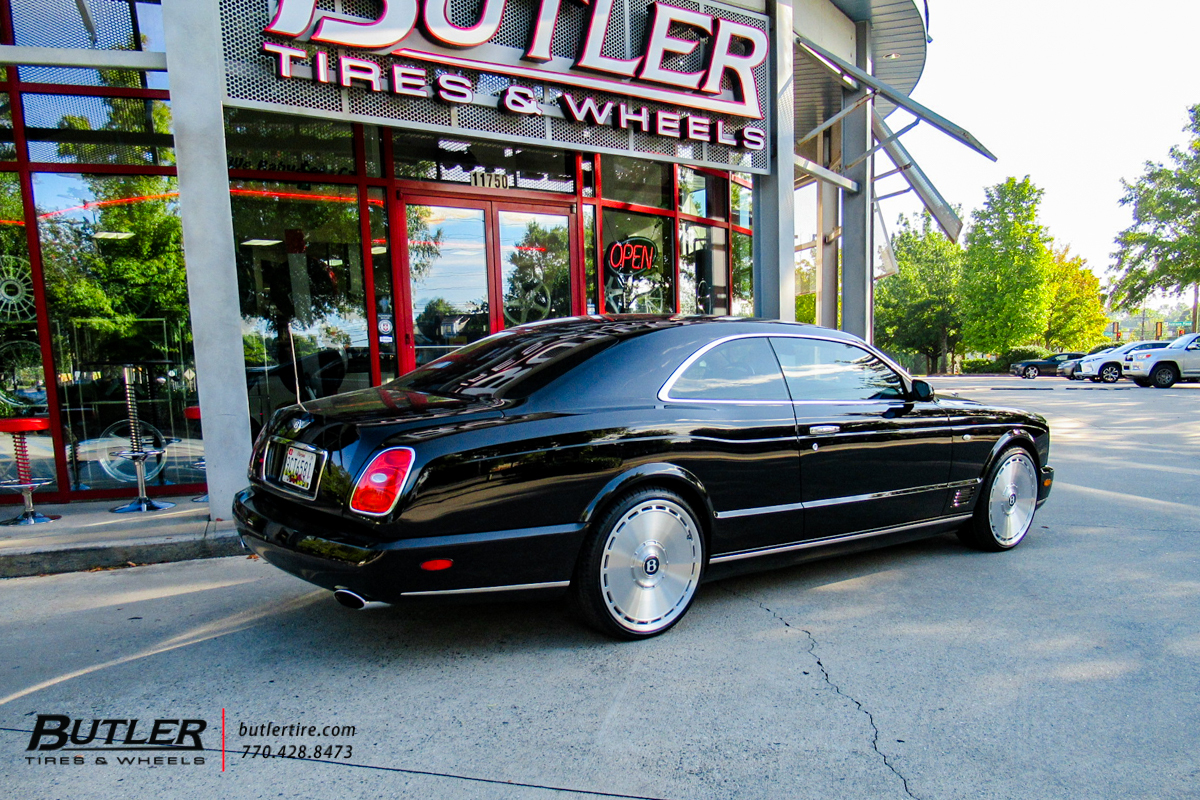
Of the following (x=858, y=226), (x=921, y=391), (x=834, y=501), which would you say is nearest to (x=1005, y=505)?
(x=921, y=391)

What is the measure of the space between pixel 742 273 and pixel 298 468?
9.76 metres

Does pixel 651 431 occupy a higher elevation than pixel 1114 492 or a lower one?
higher

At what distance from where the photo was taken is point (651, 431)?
337cm

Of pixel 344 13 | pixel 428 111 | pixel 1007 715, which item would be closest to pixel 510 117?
pixel 428 111

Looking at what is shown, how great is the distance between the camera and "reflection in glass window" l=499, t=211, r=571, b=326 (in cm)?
862

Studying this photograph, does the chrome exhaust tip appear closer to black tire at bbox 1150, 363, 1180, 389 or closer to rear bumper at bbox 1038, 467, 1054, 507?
rear bumper at bbox 1038, 467, 1054, 507

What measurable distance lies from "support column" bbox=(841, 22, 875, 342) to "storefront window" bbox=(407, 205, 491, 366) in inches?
294

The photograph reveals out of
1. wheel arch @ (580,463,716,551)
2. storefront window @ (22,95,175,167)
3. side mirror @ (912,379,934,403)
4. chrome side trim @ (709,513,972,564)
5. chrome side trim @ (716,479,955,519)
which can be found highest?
storefront window @ (22,95,175,167)

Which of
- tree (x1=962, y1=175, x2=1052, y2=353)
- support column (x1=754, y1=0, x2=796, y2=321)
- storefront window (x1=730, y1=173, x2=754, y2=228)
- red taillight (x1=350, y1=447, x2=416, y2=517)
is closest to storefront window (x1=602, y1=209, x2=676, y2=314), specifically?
support column (x1=754, y1=0, x2=796, y2=321)

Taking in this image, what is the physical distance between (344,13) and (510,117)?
1646mm

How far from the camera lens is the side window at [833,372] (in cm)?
403

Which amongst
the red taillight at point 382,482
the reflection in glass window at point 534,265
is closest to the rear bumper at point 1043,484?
the red taillight at point 382,482

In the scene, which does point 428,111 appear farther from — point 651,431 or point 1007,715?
point 1007,715

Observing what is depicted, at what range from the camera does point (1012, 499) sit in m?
4.84
